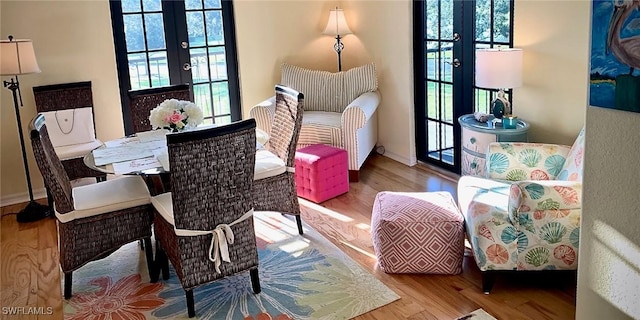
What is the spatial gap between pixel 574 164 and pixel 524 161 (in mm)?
365

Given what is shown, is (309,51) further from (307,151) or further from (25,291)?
(25,291)

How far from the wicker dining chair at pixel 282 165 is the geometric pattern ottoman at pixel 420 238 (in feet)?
2.41

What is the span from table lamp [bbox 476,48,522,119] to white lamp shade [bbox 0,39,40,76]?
10.6 ft

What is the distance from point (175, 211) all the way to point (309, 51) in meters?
3.54

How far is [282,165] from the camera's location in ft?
12.5

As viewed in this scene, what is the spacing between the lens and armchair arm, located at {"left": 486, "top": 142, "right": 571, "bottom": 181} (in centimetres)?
349

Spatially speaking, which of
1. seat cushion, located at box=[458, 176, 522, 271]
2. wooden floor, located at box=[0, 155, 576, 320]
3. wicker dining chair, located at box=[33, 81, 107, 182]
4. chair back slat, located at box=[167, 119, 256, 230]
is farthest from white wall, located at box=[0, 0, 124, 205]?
seat cushion, located at box=[458, 176, 522, 271]

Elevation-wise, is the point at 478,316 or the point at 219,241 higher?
the point at 219,241

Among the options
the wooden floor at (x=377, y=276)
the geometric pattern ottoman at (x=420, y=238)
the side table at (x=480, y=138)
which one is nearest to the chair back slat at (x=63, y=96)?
the wooden floor at (x=377, y=276)

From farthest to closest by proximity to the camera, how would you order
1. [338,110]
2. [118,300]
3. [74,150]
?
1. [338,110]
2. [74,150]
3. [118,300]

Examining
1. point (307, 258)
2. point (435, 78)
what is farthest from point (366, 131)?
point (307, 258)

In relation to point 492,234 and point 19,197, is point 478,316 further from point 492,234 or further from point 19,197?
point 19,197

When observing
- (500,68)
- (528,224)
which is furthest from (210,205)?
(500,68)

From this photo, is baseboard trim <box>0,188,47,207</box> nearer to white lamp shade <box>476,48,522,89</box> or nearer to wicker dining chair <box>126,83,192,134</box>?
wicker dining chair <box>126,83,192,134</box>
